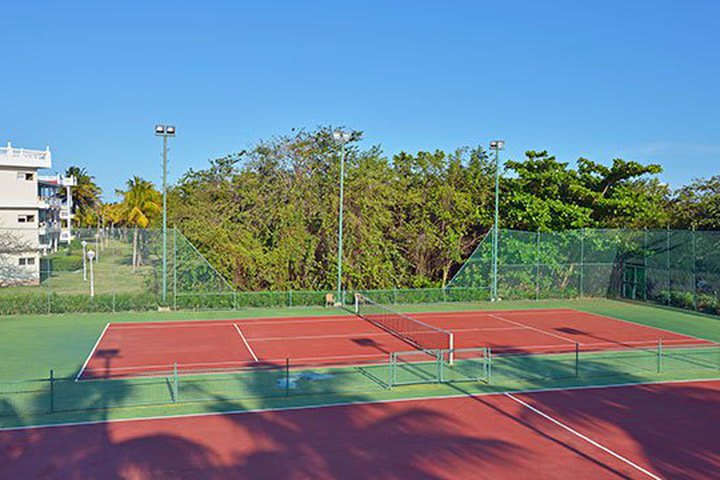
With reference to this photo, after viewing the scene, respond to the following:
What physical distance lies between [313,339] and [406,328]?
4099mm

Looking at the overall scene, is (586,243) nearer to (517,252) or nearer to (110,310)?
(517,252)

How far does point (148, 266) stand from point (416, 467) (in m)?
23.6

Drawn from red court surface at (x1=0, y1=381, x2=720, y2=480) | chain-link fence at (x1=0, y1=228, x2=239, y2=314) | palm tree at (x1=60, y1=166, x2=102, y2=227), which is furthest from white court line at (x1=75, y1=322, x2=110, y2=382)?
palm tree at (x1=60, y1=166, x2=102, y2=227)

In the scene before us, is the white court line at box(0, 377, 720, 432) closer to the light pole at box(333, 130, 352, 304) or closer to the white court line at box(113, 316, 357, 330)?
the white court line at box(113, 316, 357, 330)

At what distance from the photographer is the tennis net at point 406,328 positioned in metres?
22.2

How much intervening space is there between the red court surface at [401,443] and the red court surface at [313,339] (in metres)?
5.64

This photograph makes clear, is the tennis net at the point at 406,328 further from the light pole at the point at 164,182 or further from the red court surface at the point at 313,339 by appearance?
the light pole at the point at 164,182

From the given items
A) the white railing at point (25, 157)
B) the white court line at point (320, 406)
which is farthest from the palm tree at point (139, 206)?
the white court line at point (320, 406)

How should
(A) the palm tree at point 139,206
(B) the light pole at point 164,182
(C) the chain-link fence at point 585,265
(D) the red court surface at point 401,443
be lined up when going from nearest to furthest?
(D) the red court surface at point 401,443 → (B) the light pole at point 164,182 → (C) the chain-link fence at point 585,265 → (A) the palm tree at point 139,206

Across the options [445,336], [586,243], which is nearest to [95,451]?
[445,336]

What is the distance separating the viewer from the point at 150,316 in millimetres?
30438

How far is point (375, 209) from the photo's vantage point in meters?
36.8

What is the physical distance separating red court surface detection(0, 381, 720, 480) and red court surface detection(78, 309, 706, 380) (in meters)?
5.64

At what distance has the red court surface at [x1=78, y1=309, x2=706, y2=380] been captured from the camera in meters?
21.5
